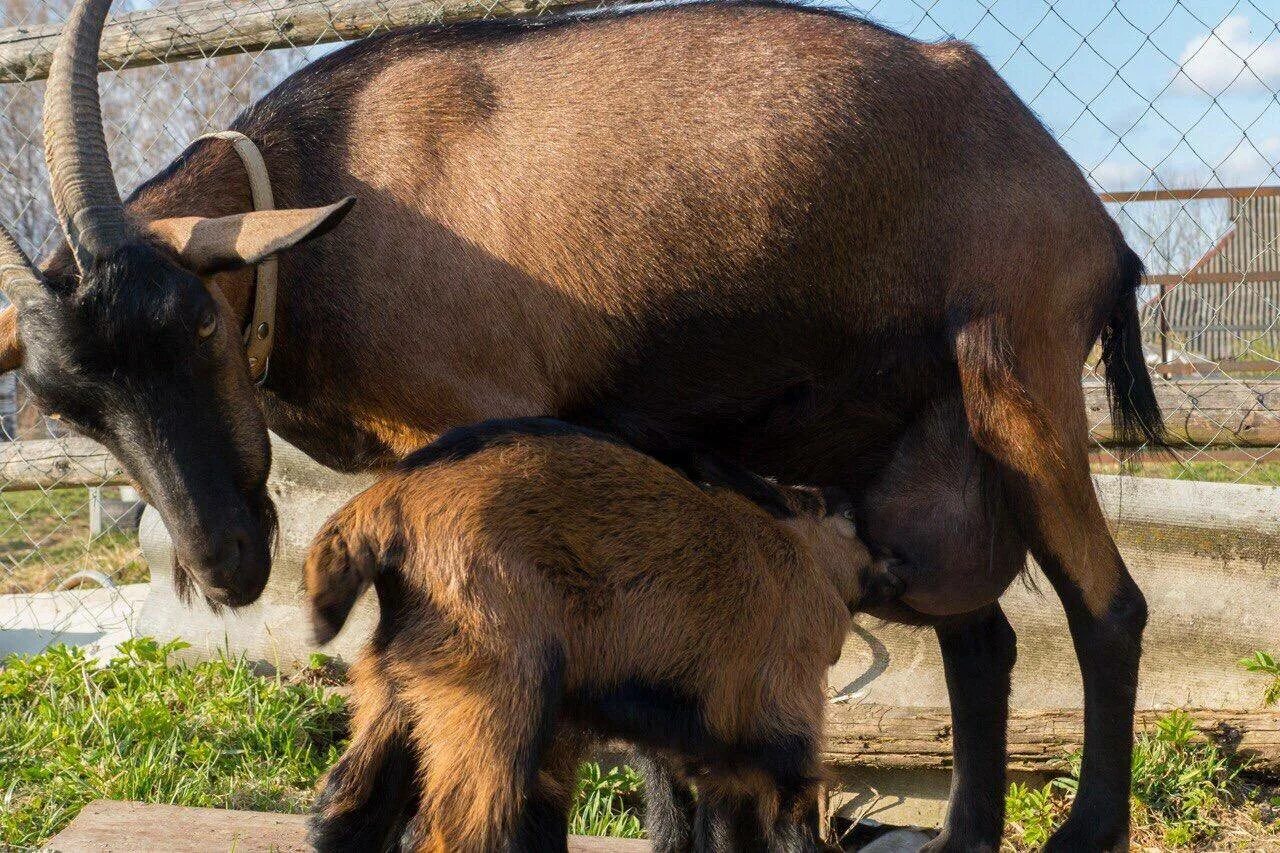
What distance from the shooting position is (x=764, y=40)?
126 inches

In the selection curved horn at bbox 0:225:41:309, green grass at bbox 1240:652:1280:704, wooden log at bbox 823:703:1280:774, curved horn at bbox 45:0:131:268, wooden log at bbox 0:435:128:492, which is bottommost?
wooden log at bbox 0:435:128:492

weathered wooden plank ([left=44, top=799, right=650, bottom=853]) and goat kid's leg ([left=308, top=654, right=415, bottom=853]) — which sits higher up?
goat kid's leg ([left=308, top=654, right=415, bottom=853])

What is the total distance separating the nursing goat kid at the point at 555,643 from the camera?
7.34 feet

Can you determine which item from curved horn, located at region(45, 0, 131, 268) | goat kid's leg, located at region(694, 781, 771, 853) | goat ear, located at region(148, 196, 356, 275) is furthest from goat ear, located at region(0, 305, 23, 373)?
goat kid's leg, located at region(694, 781, 771, 853)

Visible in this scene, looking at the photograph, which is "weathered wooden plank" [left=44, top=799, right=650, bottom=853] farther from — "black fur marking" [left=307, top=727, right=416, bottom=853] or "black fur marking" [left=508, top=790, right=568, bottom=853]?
"black fur marking" [left=307, top=727, right=416, bottom=853]

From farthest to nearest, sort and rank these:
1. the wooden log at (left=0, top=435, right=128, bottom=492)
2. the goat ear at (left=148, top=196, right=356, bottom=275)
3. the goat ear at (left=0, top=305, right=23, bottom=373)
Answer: the wooden log at (left=0, top=435, right=128, bottom=492) < the goat ear at (left=0, top=305, right=23, bottom=373) < the goat ear at (left=148, top=196, right=356, bottom=275)

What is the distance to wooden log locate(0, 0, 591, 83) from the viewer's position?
15.9ft

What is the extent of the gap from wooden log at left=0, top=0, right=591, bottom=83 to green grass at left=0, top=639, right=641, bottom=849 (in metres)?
2.46

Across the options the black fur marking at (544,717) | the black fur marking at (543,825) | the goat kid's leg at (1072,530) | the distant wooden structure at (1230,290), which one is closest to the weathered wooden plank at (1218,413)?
the distant wooden structure at (1230,290)

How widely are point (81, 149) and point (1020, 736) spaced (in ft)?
10.3

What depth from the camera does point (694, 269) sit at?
3053mm

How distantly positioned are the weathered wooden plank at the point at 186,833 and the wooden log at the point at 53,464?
8.02ft

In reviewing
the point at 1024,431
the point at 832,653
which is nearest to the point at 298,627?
the point at 832,653

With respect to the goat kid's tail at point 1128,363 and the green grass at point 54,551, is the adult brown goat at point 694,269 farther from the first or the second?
the green grass at point 54,551
